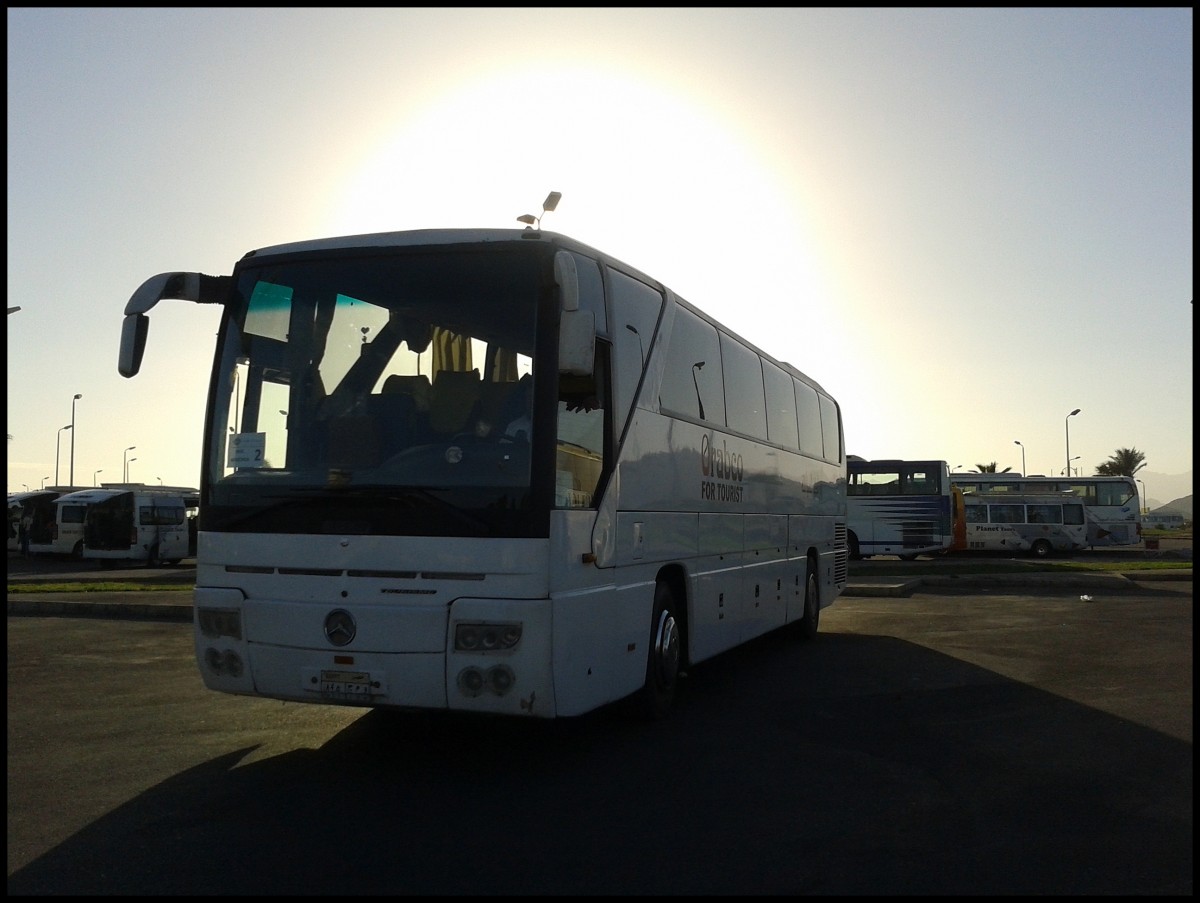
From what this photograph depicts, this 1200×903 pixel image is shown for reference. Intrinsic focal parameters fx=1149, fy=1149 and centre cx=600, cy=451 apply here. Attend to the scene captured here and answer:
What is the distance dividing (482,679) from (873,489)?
36.9 m

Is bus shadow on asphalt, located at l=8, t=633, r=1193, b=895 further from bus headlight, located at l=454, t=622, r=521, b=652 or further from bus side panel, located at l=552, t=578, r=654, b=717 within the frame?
bus headlight, located at l=454, t=622, r=521, b=652

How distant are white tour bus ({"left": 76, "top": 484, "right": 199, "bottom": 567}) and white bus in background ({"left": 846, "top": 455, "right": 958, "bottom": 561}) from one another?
80.7 feet

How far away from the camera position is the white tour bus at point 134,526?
134ft

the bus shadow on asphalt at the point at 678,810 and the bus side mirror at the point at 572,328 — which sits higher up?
the bus side mirror at the point at 572,328

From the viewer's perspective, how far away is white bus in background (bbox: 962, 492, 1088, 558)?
4638 cm

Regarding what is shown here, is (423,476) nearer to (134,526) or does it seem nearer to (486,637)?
(486,637)

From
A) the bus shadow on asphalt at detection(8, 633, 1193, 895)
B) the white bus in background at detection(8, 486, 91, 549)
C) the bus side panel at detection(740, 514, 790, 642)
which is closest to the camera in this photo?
the bus shadow on asphalt at detection(8, 633, 1193, 895)

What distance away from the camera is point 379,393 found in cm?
714

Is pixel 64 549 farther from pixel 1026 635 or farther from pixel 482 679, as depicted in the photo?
pixel 482 679

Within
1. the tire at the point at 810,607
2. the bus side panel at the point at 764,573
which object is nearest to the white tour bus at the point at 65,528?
the tire at the point at 810,607

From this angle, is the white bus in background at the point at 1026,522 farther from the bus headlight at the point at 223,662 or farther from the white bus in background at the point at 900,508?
the bus headlight at the point at 223,662

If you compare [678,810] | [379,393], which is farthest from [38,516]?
[678,810]

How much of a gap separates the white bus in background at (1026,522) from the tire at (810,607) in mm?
32709

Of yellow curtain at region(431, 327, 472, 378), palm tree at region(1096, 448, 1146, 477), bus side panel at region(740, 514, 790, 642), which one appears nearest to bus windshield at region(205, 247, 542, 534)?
yellow curtain at region(431, 327, 472, 378)
